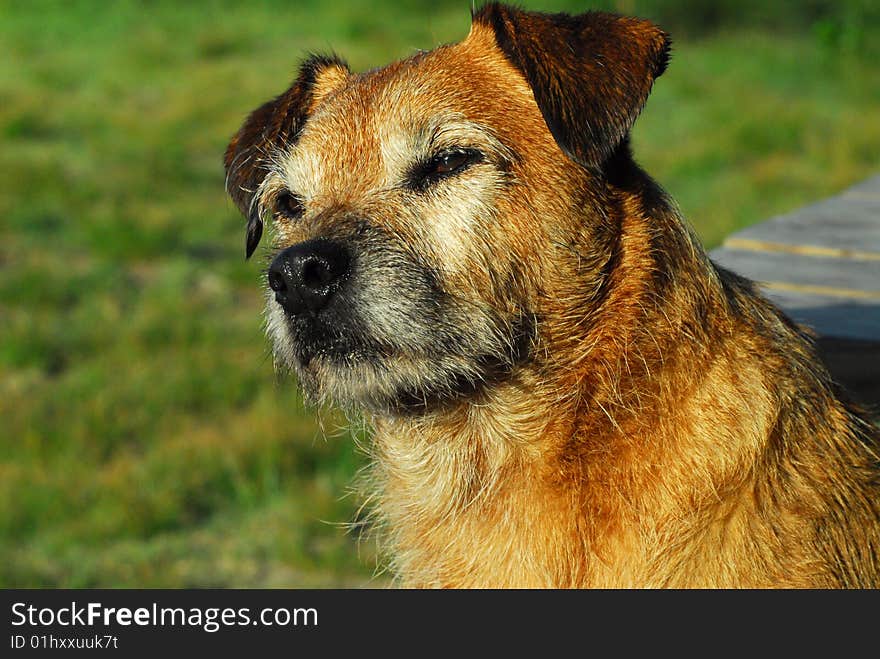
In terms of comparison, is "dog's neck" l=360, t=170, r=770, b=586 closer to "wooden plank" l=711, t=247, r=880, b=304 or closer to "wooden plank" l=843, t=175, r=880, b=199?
"wooden plank" l=711, t=247, r=880, b=304

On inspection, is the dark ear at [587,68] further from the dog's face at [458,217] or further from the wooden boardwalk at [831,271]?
the wooden boardwalk at [831,271]

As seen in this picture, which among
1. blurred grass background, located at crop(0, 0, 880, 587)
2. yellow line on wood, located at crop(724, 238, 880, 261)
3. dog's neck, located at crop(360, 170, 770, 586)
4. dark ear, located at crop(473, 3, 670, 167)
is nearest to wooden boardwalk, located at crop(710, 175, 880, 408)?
yellow line on wood, located at crop(724, 238, 880, 261)

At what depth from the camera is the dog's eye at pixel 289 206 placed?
3.18 metres

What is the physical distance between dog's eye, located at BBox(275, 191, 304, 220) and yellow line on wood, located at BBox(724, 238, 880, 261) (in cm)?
174

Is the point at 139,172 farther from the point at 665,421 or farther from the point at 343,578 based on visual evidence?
the point at 665,421

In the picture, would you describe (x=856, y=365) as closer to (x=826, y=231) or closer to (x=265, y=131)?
(x=826, y=231)

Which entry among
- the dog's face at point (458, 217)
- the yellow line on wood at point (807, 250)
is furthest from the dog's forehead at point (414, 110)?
the yellow line on wood at point (807, 250)

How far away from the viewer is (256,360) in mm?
6875

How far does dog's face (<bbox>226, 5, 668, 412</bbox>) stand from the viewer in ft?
8.96

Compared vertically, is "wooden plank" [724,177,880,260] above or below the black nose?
above

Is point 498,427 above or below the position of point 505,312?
below

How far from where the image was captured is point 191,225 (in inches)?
347

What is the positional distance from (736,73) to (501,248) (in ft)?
31.2

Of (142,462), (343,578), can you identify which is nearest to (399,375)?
(343,578)
